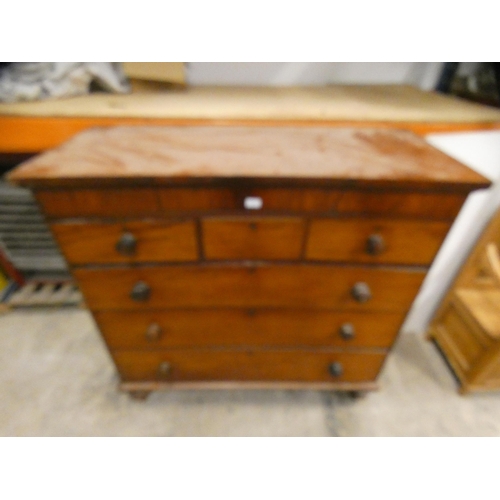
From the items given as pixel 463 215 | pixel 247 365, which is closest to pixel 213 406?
pixel 247 365

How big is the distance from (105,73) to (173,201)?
0.93 m

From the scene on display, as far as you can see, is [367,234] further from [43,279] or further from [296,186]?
[43,279]

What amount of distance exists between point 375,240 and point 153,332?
0.84 meters

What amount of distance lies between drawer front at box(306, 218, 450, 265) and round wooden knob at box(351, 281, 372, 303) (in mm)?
89

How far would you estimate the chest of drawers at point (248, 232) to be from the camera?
78cm

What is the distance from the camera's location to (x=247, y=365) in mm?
1271

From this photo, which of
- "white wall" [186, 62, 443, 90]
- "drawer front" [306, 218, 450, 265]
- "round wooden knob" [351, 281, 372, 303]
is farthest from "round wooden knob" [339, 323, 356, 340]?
"white wall" [186, 62, 443, 90]

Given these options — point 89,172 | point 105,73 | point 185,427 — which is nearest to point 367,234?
point 89,172

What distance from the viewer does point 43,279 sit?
6.20ft

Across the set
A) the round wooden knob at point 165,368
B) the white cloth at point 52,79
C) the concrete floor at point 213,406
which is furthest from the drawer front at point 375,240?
the white cloth at point 52,79

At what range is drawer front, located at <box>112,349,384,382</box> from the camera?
1213mm

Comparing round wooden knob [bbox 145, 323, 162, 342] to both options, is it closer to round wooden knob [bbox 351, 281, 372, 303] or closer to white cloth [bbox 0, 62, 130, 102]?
round wooden knob [bbox 351, 281, 372, 303]

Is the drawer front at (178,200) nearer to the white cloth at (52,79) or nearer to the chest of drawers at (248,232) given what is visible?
the chest of drawers at (248,232)

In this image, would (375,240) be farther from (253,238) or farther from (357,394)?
(357,394)
